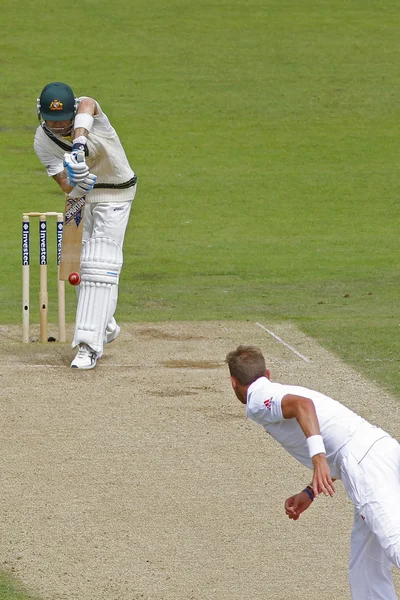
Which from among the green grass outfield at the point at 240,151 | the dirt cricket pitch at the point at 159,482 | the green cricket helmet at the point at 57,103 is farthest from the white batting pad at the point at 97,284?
the green grass outfield at the point at 240,151

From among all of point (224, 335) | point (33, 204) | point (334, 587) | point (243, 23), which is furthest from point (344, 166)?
point (334, 587)

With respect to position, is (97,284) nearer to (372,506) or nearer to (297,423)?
(297,423)

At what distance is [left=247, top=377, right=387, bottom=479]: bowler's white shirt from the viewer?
5.61 meters

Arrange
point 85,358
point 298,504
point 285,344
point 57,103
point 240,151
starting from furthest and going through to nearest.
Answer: point 240,151 < point 285,344 < point 85,358 < point 57,103 < point 298,504

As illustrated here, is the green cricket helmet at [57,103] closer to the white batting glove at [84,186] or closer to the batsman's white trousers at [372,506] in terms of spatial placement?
the white batting glove at [84,186]

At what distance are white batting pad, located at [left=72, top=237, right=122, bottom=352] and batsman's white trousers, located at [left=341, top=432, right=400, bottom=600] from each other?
19.0ft

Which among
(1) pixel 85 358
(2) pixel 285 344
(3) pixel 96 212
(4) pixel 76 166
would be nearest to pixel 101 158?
(3) pixel 96 212

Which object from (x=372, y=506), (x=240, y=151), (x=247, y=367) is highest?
(x=247, y=367)

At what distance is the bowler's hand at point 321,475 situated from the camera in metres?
5.41

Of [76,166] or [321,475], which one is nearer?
[321,475]

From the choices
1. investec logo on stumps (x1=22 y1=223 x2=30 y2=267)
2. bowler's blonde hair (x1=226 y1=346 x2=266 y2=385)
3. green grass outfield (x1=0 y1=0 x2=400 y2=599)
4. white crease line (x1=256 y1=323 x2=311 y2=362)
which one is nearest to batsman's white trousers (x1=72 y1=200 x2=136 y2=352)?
investec logo on stumps (x1=22 y1=223 x2=30 y2=267)

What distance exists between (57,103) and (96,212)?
3.90ft

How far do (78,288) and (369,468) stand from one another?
6439 mm

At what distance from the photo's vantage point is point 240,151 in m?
24.9
